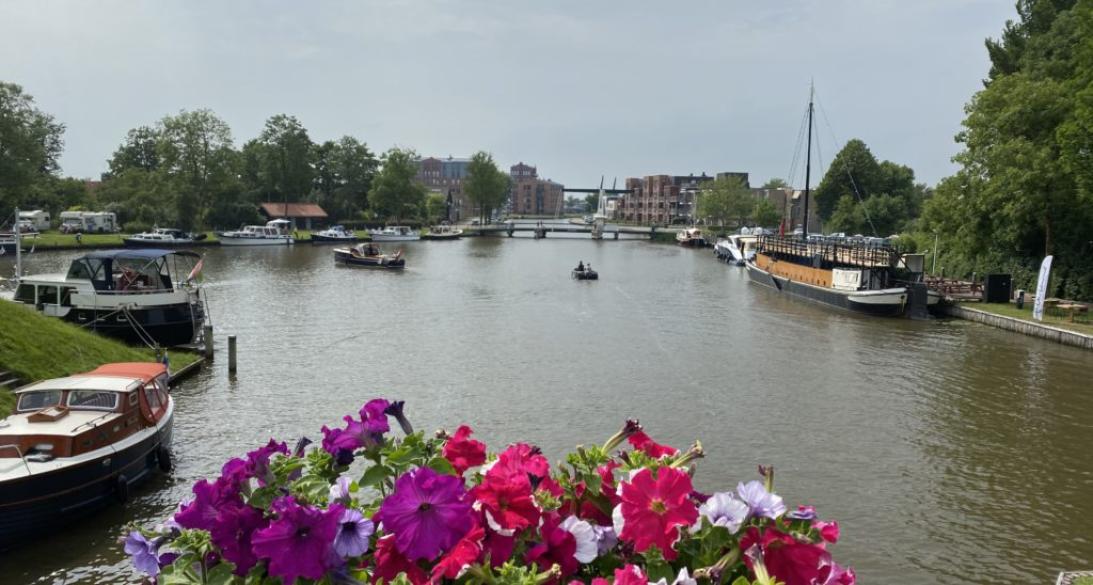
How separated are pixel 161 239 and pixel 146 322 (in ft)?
227

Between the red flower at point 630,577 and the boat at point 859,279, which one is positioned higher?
the red flower at point 630,577

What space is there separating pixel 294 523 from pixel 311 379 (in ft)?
86.4

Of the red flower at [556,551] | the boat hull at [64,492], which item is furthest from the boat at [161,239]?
the red flower at [556,551]

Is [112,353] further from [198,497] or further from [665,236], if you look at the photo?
[665,236]

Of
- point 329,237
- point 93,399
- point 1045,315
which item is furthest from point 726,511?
point 329,237

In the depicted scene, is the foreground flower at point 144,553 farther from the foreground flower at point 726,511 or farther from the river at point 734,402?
the river at point 734,402

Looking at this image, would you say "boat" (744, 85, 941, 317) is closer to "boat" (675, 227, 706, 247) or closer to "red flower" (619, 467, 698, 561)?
"red flower" (619, 467, 698, 561)

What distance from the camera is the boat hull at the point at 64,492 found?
13.5m

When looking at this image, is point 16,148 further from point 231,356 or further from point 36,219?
point 231,356

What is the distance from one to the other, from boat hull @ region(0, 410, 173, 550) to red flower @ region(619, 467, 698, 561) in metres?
14.0

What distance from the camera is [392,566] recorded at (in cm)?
318

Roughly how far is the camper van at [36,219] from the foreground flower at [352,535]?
109029 millimetres

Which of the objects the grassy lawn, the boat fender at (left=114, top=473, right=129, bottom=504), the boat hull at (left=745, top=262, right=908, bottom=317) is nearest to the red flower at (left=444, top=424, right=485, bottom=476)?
the boat fender at (left=114, top=473, right=129, bottom=504)

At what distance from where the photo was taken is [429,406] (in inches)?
990
